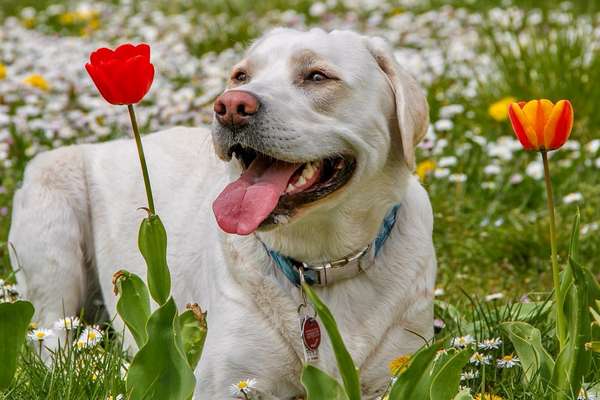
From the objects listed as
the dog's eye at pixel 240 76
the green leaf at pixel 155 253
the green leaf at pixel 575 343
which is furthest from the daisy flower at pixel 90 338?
the green leaf at pixel 575 343

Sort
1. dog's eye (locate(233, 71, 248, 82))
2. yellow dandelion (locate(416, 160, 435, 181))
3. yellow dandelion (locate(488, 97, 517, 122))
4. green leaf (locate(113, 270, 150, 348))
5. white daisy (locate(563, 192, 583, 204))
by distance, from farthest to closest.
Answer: yellow dandelion (locate(488, 97, 517, 122)), yellow dandelion (locate(416, 160, 435, 181)), white daisy (locate(563, 192, 583, 204)), dog's eye (locate(233, 71, 248, 82)), green leaf (locate(113, 270, 150, 348))

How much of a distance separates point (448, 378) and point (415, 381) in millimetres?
77

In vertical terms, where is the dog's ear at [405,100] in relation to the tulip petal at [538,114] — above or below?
below

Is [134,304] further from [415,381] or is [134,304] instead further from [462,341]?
[462,341]

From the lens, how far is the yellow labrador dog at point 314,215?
9.89ft

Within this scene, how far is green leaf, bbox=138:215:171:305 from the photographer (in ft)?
7.98

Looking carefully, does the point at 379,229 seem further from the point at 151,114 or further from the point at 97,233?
the point at 151,114

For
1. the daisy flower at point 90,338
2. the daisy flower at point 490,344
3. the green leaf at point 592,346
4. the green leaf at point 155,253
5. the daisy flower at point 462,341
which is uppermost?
the green leaf at point 155,253

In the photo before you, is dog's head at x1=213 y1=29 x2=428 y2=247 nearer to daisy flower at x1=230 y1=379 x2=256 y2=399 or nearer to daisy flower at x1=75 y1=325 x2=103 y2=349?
daisy flower at x1=230 y1=379 x2=256 y2=399

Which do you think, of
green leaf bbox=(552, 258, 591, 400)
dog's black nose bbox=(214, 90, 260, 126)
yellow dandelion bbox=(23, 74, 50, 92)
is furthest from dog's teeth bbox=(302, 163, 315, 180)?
yellow dandelion bbox=(23, 74, 50, 92)

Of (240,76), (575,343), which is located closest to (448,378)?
(575,343)

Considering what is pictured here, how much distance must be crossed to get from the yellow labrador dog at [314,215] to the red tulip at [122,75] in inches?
22.9

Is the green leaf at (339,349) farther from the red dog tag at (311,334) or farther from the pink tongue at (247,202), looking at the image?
the red dog tag at (311,334)

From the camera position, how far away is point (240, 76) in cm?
347
